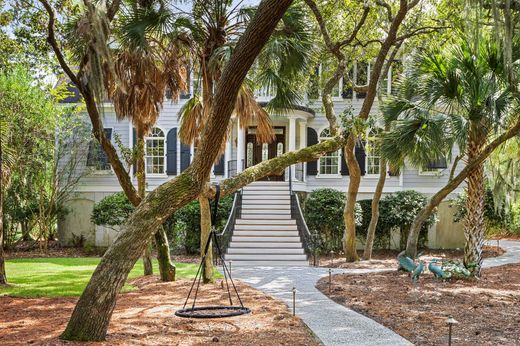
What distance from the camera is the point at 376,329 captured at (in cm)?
701

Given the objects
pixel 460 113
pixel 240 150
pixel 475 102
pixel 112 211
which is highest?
pixel 475 102

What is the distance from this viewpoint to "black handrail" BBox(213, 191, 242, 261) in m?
15.6

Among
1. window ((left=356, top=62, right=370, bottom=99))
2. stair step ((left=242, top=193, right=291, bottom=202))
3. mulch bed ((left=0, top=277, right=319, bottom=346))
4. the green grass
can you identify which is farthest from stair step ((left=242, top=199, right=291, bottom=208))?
mulch bed ((left=0, top=277, right=319, bottom=346))

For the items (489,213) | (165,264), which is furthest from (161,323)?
(489,213)

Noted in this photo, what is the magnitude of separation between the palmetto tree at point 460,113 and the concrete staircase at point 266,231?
495cm

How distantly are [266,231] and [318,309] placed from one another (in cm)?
842

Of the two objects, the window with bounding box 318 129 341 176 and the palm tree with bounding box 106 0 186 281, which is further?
the window with bounding box 318 129 341 176

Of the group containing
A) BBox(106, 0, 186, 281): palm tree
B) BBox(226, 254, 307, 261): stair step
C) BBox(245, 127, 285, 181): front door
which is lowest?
BBox(226, 254, 307, 261): stair step

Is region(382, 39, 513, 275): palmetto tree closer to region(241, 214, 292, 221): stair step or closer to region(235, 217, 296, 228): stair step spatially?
region(235, 217, 296, 228): stair step

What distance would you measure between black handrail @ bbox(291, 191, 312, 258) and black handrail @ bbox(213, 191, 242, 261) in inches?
69.9

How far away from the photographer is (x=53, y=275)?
13.1 metres

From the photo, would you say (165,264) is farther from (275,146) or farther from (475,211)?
(275,146)

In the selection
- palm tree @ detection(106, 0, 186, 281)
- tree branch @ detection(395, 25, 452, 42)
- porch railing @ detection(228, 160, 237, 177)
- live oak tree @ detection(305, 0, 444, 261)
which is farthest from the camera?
porch railing @ detection(228, 160, 237, 177)

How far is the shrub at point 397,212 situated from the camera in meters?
18.5
